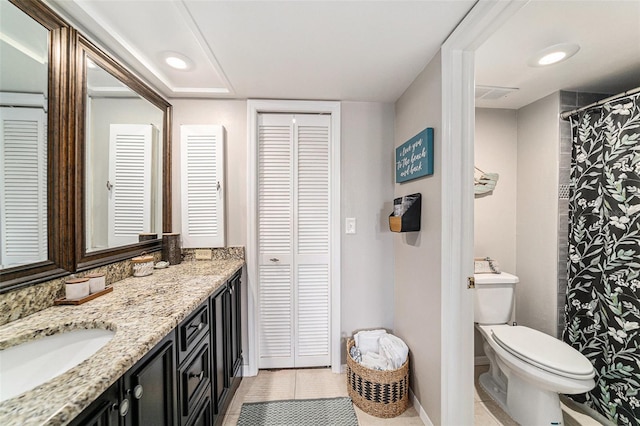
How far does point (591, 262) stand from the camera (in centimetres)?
165

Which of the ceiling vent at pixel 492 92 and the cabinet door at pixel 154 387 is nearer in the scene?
the cabinet door at pixel 154 387

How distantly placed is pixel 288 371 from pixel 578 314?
2205 mm

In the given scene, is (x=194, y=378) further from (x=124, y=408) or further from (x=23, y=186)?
(x=23, y=186)

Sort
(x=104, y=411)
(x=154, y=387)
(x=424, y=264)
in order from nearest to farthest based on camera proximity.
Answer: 1. (x=104, y=411)
2. (x=154, y=387)
3. (x=424, y=264)

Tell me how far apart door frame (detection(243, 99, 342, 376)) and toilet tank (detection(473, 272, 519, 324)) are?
1.10m

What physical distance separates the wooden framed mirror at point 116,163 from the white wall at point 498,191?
2608 millimetres

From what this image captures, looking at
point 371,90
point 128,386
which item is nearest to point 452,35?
point 371,90

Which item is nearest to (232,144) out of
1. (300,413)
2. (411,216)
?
(411,216)

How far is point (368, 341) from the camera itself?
1.87 m

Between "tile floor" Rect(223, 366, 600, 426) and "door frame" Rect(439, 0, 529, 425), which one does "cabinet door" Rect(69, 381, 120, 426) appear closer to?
"tile floor" Rect(223, 366, 600, 426)

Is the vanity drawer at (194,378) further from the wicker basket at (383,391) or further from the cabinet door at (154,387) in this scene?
the wicker basket at (383,391)

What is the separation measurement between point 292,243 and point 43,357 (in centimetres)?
142

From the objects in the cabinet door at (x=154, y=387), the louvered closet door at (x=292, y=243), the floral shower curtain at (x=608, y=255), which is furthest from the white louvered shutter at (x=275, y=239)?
the floral shower curtain at (x=608, y=255)

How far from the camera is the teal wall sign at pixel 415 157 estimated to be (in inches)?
56.2
